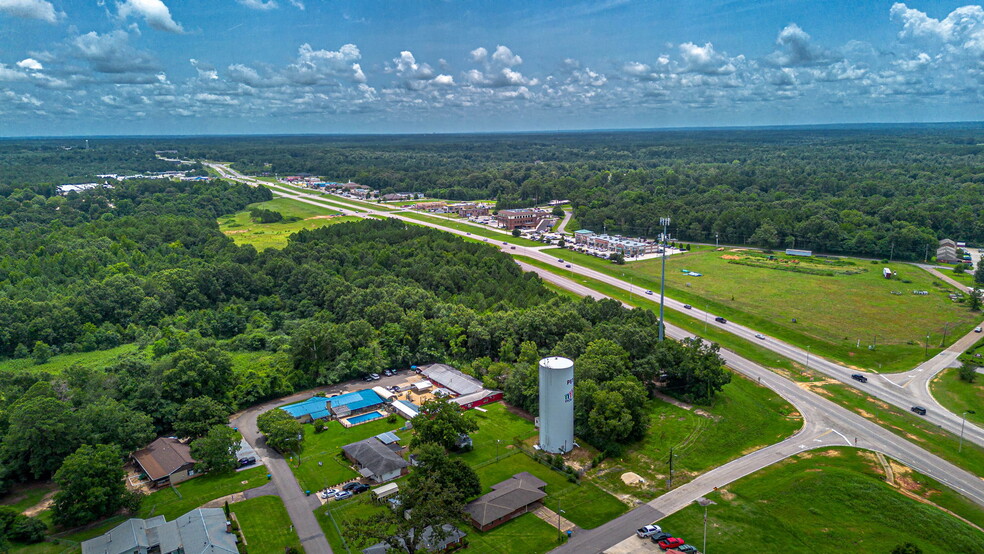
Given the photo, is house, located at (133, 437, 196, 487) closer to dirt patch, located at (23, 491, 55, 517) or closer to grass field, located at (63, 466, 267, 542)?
grass field, located at (63, 466, 267, 542)

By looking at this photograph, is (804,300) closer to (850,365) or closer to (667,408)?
(850,365)

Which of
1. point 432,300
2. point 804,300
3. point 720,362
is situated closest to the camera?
point 720,362

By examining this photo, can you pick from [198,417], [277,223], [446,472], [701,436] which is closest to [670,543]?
[446,472]

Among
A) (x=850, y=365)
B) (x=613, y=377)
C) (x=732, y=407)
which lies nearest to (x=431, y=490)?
(x=613, y=377)

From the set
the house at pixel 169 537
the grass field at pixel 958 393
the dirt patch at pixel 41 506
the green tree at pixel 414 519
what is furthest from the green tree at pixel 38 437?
the grass field at pixel 958 393

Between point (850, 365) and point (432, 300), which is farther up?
point (432, 300)

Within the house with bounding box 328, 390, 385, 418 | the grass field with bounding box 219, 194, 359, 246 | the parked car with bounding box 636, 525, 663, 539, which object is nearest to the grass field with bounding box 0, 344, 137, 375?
the house with bounding box 328, 390, 385, 418
